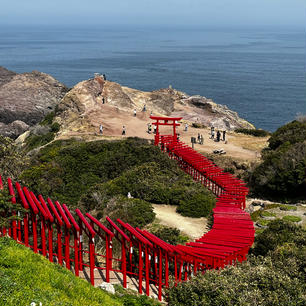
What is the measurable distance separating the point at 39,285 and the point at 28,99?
65764 mm

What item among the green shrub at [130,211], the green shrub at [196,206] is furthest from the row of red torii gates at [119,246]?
the green shrub at [196,206]

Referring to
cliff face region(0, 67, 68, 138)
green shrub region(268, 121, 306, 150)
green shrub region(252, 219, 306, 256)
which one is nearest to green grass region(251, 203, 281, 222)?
green shrub region(252, 219, 306, 256)

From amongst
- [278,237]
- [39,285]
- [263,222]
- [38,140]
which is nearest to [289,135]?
[263,222]

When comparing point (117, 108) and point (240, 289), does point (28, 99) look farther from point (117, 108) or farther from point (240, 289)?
point (240, 289)

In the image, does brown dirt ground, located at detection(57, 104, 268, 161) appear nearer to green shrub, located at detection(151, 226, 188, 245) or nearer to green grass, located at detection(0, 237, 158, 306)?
green shrub, located at detection(151, 226, 188, 245)

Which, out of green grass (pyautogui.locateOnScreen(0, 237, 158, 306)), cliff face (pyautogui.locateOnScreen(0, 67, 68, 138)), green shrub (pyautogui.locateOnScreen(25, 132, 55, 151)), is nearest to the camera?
green grass (pyautogui.locateOnScreen(0, 237, 158, 306))

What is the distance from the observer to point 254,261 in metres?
14.1

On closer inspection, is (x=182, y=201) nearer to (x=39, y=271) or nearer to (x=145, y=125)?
(x=39, y=271)

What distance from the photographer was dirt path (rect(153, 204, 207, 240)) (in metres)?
19.1

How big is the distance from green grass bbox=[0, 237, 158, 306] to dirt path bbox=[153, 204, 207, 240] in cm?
689

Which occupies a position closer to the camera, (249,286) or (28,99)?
(249,286)

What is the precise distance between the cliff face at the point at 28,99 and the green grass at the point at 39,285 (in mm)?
51669

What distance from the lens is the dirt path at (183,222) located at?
19109 mm

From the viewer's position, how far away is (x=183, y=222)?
2030cm
